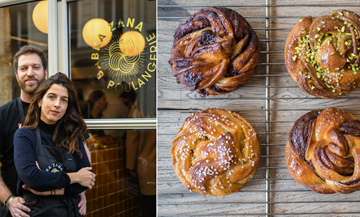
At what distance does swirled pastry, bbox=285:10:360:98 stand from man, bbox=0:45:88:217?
2102 millimetres

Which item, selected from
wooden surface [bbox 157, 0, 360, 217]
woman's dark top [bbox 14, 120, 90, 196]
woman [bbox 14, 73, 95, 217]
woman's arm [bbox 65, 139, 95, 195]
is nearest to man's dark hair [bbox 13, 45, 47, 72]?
woman [bbox 14, 73, 95, 217]

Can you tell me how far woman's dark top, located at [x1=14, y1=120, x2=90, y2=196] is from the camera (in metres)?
1.99

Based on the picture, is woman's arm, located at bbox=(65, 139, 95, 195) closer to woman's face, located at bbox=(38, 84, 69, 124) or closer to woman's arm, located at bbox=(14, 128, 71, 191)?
woman's arm, located at bbox=(14, 128, 71, 191)

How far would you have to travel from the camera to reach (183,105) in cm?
175

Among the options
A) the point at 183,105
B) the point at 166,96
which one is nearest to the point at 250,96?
the point at 183,105

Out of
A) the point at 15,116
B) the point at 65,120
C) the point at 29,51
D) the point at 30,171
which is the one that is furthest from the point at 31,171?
the point at 29,51

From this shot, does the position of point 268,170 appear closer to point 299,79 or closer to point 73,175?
point 299,79

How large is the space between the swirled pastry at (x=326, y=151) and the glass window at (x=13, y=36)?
123 inches

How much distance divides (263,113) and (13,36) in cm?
326

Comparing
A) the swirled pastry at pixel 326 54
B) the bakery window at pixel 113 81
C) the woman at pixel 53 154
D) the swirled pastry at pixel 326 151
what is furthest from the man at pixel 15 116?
the swirled pastry at pixel 326 54

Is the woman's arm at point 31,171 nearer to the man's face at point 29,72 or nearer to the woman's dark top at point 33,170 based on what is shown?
the woman's dark top at point 33,170

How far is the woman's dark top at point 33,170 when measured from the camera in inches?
78.3

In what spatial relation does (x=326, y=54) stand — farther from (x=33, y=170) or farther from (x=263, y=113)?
(x=33, y=170)

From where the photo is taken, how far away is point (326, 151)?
1441 millimetres
